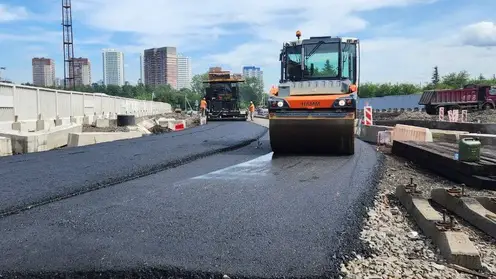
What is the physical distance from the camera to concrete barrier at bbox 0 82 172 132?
12.3 meters

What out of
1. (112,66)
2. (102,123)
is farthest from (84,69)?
(102,123)

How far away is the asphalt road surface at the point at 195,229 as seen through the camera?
3.21 metres

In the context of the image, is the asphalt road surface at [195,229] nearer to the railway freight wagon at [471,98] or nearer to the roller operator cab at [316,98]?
the roller operator cab at [316,98]

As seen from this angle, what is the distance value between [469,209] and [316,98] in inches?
181

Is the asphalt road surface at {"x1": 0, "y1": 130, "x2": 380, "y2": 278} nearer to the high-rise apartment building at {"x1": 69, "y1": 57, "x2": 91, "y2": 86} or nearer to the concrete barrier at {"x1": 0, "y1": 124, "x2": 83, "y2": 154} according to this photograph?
the concrete barrier at {"x1": 0, "y1": 124, "x2": 83, "y2": 154}

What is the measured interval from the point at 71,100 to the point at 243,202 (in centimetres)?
1488

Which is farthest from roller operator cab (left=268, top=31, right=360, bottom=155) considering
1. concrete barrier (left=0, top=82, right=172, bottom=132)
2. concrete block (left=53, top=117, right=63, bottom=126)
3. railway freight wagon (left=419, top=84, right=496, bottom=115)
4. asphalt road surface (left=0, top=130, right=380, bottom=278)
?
railway freight wagon (left=419, top=84, right=496, bottom=115)

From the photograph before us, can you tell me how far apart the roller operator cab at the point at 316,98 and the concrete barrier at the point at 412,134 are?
3.54 meters

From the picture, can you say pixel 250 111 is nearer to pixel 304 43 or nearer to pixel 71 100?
pixel 71 100

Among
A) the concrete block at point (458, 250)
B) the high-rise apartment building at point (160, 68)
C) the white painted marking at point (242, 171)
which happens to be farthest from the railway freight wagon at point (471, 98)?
the high-rise apartment building at point (160, 68)

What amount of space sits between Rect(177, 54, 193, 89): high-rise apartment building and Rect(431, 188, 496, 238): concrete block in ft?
353

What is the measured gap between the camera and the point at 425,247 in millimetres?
3844

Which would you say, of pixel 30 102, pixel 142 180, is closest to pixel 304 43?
pixel 142 180

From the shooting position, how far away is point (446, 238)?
12.0ft
